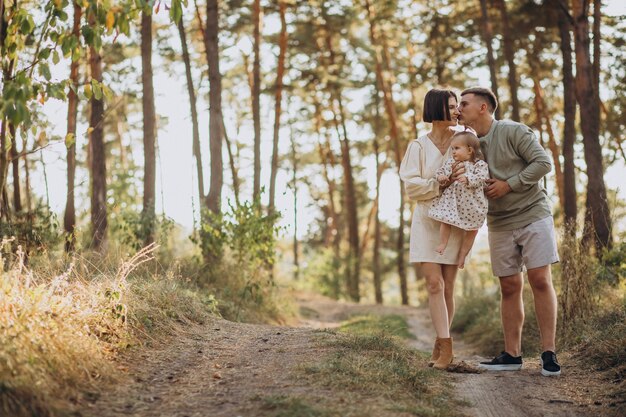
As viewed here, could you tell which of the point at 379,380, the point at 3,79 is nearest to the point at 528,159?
the point at 379,380

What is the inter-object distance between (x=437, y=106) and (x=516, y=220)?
1.16m

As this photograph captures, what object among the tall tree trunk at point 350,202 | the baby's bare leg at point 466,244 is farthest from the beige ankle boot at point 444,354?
the tall tree trunk at point 350,202

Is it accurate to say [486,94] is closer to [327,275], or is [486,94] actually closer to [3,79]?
[3,79]

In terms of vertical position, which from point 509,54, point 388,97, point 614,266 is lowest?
point 614,266

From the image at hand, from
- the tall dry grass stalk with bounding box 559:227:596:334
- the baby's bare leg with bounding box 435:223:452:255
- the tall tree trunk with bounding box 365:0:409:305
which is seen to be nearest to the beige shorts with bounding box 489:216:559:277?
the baby's bare leg with bounding box 435:223:452:255

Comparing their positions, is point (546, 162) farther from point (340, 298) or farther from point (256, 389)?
point (340, 298)

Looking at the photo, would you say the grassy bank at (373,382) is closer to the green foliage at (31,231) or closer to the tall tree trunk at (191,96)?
A: the green foliage at (31,231)

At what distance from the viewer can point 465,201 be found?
18.4 feet

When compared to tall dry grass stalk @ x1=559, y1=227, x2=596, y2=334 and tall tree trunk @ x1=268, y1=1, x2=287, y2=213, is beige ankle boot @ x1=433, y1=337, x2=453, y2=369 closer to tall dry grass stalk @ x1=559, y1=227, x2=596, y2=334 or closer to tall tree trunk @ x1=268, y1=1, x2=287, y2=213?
tall dry grass stalk @ x1=559, y1=227, x2=596, y2=334

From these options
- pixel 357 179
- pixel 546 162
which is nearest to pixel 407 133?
pixel 357 179

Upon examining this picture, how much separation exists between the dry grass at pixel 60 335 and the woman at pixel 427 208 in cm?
240

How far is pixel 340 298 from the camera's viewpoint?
28.3m

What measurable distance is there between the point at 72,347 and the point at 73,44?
81.8 inches

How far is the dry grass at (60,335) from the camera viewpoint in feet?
12.7
